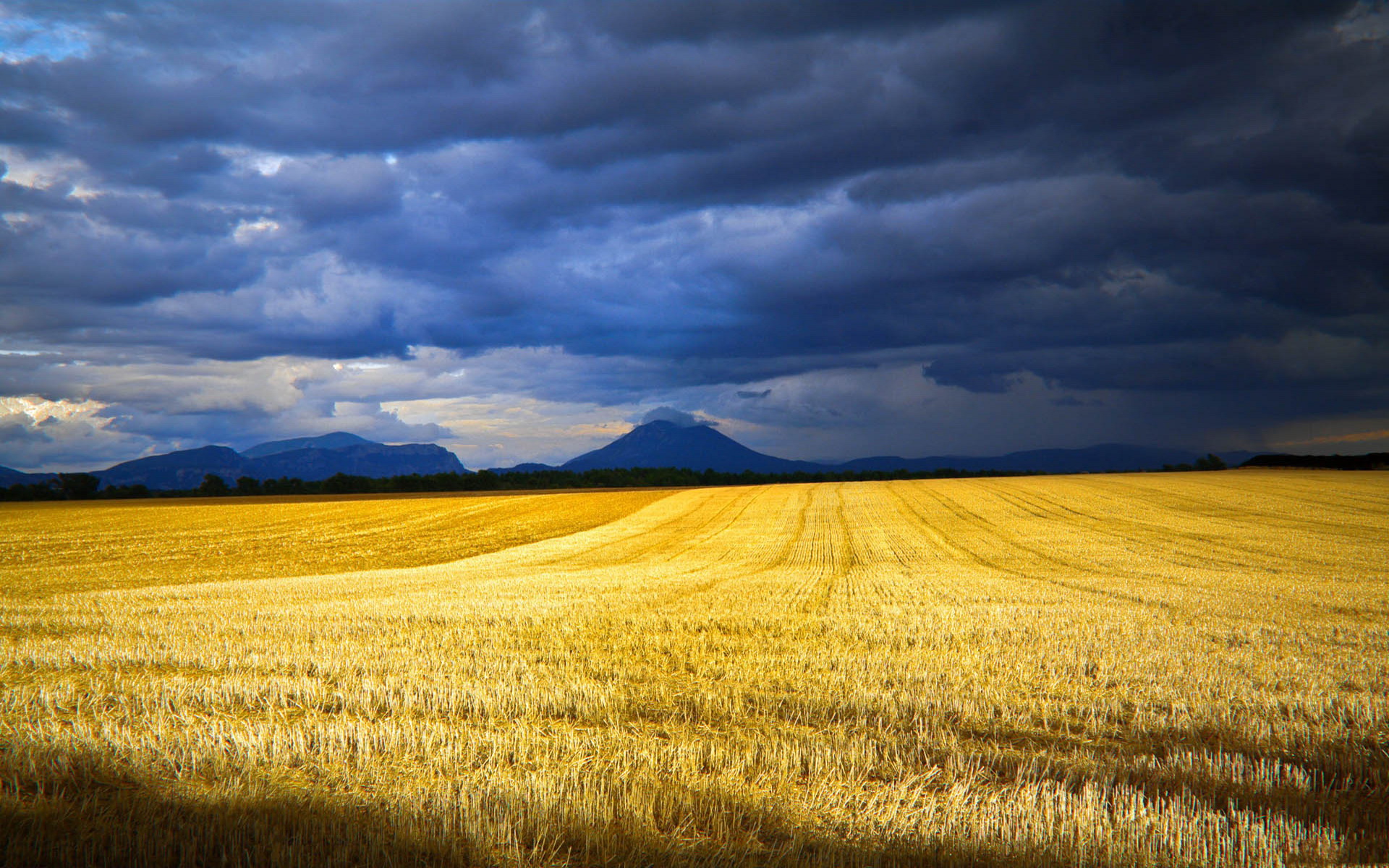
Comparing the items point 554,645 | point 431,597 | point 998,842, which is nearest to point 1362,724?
point 998,842

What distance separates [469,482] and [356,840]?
10981cm

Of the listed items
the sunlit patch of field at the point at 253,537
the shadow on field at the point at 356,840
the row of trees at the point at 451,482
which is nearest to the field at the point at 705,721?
the shadow on field at the point at 356,840

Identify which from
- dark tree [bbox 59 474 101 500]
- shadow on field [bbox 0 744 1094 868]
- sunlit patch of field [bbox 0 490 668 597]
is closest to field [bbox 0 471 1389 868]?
shadow on field [bbox 0 744 1094 868]

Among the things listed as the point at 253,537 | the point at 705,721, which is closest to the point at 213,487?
the point at 253,537

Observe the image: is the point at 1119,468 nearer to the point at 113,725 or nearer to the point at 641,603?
the point at 641,603

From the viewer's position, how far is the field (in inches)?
196

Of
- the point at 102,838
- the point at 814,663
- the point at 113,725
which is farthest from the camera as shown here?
the point at 814,663

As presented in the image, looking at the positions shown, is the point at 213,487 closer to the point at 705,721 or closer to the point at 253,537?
the point at 253,537

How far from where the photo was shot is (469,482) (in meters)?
110

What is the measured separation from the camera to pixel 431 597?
18.6m

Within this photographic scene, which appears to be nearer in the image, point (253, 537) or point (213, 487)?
point (253, 537)

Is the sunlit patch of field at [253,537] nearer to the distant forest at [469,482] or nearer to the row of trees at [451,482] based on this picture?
the row of trees at [451,482]

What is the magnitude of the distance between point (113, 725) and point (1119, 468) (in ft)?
380

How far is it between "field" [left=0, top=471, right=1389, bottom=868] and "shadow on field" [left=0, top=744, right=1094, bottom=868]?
3 cm
